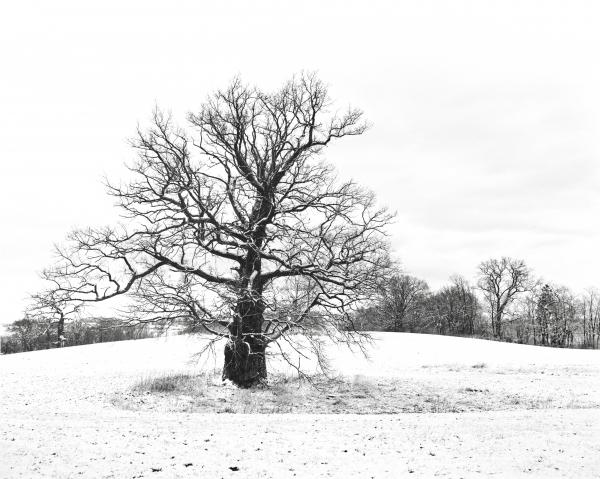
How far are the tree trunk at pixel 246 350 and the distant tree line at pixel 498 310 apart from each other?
42.0 m

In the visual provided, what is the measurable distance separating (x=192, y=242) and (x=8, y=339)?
62.0 meters

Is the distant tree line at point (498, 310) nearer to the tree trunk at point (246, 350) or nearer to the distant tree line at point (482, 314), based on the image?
the distant tree line at point (482, 314)

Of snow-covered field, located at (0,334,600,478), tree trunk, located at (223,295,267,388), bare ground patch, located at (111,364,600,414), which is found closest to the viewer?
snow-covered field, located at (0,334,600,478)

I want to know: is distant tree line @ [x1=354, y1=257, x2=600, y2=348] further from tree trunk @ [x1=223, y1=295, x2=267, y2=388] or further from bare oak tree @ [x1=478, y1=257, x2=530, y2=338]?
tree trunk @ [x1=223, y1=295, x2=267, y2=388]

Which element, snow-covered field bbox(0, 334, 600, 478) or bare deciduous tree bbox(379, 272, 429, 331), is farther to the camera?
bare deciduous tree bbox(379, 272, 429, 331)

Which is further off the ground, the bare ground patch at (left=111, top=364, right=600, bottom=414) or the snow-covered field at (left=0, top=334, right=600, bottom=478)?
the snow-covered field at (left=0, top=334, right=600, bottom=478)

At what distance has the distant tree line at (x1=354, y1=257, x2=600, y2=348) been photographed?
239 ft

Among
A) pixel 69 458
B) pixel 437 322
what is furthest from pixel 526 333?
pixel 69 458

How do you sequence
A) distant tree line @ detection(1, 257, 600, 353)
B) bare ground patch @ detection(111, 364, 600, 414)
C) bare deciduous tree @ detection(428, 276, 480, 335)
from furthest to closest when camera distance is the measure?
bare deciduous tree @ detection(428, 276, 480, 335), distant tree line @ detection(1, 257, 600, 353), bare ground patch @ detection(111, 364, 600, 414)

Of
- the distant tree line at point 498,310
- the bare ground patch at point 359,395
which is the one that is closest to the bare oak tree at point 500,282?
the distant tree line at point 498,310

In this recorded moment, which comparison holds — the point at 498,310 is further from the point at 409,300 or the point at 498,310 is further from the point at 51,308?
the point at 51,308

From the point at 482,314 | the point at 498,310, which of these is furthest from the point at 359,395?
the point at 482,314

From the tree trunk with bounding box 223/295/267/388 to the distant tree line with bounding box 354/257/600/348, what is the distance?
138 feet

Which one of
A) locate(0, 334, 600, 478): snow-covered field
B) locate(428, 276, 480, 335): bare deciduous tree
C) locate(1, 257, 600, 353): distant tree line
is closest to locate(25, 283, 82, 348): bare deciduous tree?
locate(0, 334, 600, 478): snow-covered field
